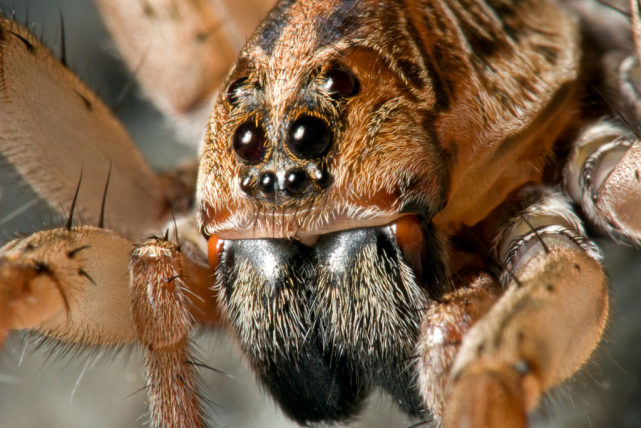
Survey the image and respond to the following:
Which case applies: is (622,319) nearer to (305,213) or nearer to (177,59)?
(305,213)

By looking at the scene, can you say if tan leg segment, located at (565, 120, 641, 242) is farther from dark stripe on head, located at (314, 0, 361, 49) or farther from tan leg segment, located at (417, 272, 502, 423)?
dark stripe on head, located at (314, 0, 361, 49)

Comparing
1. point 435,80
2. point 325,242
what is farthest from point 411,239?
point 435,80

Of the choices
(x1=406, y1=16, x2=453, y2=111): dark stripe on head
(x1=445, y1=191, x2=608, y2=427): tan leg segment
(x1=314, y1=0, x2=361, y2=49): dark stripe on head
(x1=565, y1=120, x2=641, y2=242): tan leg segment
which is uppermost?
(x1=314, y1=0, x2=361, y2=49): dark stripe on head

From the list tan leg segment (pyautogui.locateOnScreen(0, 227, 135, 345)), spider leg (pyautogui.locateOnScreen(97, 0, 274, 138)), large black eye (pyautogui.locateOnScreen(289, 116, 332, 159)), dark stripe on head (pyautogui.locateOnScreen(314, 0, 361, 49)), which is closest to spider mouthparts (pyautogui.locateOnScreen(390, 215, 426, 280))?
large black eye (pyautogui.locateOnScreen(289, 116, 332, 159))

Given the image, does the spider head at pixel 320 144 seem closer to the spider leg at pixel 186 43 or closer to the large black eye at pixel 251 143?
the large black eye at pixel 251 143

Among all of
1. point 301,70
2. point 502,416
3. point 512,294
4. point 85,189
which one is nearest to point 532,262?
point 512,294

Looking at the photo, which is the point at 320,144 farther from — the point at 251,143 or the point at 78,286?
the point at 78,286

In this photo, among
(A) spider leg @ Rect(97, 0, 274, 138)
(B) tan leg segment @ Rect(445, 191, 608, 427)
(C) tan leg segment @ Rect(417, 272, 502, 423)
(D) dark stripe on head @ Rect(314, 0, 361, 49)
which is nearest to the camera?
(B) tan leg segment @ Rect(445, 191, 608, 427)
